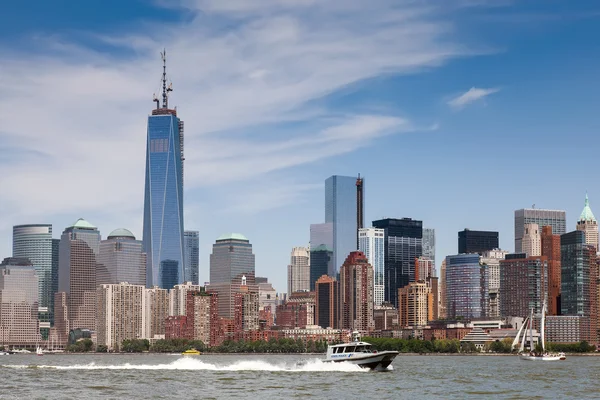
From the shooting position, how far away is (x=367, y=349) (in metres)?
147

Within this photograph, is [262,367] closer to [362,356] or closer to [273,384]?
[362,356]

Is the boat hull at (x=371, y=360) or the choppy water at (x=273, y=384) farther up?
the boat hull at (x=371, y=360)

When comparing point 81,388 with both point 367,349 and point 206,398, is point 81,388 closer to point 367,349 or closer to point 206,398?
point 206,398

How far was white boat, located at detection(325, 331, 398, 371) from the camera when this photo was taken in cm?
14400

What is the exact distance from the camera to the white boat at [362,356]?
472 ft

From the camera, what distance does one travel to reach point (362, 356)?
14388 centimetres

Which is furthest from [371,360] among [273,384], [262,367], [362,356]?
[273,384]

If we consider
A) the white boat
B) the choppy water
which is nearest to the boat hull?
the white boat

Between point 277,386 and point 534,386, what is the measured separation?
104 feet

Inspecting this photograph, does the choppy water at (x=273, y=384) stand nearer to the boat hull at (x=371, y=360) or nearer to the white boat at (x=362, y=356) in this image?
the boat hull at (x=371, y=360)

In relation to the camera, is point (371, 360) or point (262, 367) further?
point (262, 367)

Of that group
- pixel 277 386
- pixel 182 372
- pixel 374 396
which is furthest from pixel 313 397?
pixel 182 372

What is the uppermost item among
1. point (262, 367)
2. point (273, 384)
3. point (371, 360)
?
point (371, 360)

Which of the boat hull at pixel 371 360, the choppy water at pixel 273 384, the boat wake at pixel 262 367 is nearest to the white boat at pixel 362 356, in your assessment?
the boat hull at pixel 371 360
